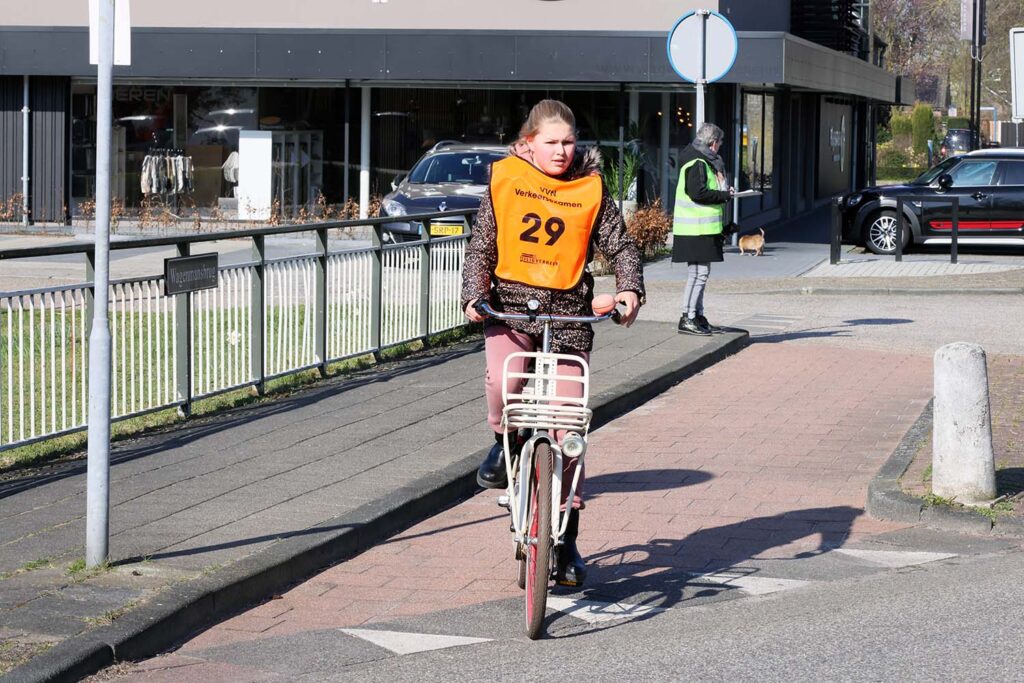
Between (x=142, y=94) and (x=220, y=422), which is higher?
(x=142, y=94)

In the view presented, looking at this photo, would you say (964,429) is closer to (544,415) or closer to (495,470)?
(495,470)

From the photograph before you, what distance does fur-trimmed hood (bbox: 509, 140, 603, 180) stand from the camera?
227 inches

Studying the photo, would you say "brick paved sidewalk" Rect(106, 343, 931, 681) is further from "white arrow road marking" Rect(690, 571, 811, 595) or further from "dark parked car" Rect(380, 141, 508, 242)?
"dark parked car" Rect(380, 141, 508, 242)

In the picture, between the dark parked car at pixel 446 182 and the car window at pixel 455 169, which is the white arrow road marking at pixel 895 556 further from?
the car window at pixel 455 169

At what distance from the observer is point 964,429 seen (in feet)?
23.9

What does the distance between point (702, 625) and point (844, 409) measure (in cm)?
515

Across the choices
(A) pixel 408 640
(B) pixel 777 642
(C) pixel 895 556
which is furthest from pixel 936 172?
(A) pixel 408 640

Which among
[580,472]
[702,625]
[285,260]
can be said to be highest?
[285,260]

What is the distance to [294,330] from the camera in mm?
10500

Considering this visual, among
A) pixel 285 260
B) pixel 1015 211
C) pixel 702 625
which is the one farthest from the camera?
pixel 1015 211

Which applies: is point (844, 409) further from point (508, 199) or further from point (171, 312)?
point (508, 199)

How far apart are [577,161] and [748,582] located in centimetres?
183

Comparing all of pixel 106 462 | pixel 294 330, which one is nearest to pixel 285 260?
pixel 294 330

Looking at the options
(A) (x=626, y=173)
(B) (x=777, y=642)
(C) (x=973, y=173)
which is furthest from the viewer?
(A) (x=626, y=173)
